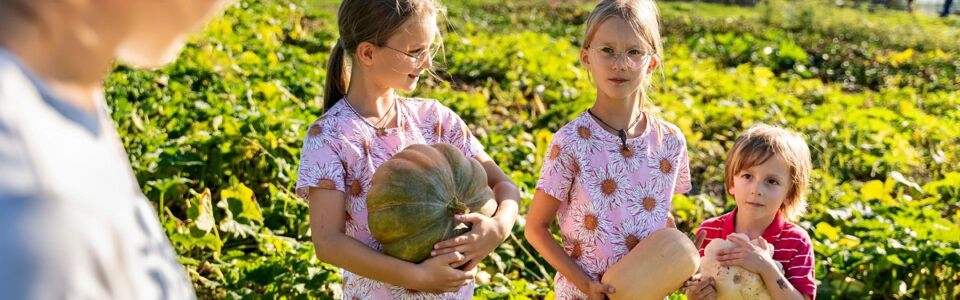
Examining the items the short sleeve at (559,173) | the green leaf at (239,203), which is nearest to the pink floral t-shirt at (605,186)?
the short sleeve at (559,173)

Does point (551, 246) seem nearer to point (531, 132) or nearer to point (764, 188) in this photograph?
point (764, 188)

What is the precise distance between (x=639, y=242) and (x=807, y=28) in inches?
514

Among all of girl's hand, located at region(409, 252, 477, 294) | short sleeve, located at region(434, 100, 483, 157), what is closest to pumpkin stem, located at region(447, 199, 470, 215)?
girl's hand, located at region(409, 252, 477, 294)

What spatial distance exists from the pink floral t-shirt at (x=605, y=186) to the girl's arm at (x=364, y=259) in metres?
0.60

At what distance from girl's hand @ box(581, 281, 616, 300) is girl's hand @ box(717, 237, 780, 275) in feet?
1.07

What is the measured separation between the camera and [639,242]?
2.78 m

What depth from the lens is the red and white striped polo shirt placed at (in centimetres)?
281

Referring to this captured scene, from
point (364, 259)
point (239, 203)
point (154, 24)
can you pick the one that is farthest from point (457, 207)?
point (239, 203)

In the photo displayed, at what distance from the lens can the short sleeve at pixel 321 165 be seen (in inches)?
94.2

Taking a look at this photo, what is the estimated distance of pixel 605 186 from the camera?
2803 mm

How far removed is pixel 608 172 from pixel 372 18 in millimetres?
810

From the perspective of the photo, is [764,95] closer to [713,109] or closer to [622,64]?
[713,109]

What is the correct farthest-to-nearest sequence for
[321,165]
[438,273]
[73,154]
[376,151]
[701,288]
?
[701,288], [376,151], [321,165], [438,273], [73,154]

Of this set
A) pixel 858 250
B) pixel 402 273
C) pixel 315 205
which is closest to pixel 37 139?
pixel 402 273
